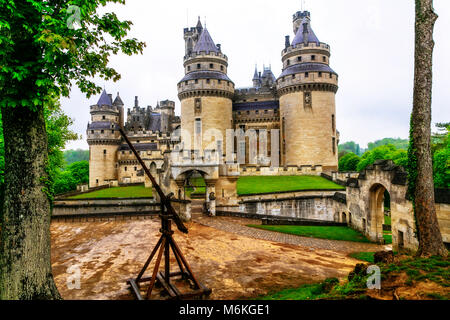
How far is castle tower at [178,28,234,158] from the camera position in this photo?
39562 mm

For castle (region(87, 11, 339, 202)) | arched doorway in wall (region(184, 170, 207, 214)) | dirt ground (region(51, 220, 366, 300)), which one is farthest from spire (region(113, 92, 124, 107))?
dirt ground (region(51, 220, 366, 300))

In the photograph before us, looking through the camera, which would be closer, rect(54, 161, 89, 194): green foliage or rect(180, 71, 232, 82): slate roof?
rect(180, 71, 232, 82): slate roof

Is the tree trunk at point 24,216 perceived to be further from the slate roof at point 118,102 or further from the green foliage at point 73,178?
the slate roof at point 118,102

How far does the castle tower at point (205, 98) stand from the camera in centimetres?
3956

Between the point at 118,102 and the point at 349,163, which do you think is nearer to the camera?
the point at 118,102

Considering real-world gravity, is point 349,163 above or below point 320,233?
Result: above

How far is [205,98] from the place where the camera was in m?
39.6

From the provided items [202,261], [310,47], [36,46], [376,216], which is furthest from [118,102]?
[36,46]

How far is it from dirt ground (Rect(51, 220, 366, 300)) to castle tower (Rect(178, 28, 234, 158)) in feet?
88.6

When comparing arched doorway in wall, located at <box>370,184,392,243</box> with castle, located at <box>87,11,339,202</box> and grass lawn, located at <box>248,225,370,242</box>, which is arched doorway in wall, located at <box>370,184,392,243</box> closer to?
grass lawn, located at <box>248,225,370,242</box>

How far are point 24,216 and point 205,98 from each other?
116 feet

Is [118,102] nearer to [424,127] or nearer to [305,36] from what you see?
[305,36]

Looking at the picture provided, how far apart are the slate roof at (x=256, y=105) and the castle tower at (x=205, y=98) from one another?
427 centimetres
